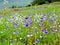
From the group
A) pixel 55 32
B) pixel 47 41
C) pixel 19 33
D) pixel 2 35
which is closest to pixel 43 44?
pixel 47 41

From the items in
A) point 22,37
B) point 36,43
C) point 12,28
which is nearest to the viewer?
point 36,43

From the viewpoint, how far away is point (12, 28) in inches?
233

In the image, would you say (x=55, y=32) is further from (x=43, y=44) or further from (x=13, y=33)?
(x=13, y=33)

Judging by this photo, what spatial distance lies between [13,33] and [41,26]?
743 mm

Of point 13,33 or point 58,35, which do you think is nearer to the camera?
point 58,35

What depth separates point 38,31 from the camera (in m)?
5.21

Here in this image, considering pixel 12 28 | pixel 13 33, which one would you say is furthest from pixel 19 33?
pixel 12 28

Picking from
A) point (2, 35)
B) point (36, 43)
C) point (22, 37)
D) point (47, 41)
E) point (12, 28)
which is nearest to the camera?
point (36, 43)

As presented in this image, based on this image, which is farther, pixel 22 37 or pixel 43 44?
pixel 22 37

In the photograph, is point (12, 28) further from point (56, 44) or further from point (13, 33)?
point (56, 44)

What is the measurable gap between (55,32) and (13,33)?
3.10 ft

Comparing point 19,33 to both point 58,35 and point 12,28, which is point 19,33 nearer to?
point 12,28

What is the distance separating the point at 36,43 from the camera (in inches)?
172

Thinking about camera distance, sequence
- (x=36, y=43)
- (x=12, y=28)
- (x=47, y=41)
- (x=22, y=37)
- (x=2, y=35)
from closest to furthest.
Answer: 1. (x=36, y=43)
2. (x=47, y=41)
3. (x=22, y=37)
4. (x=2, y=35)
5. (x=12, y=28)
